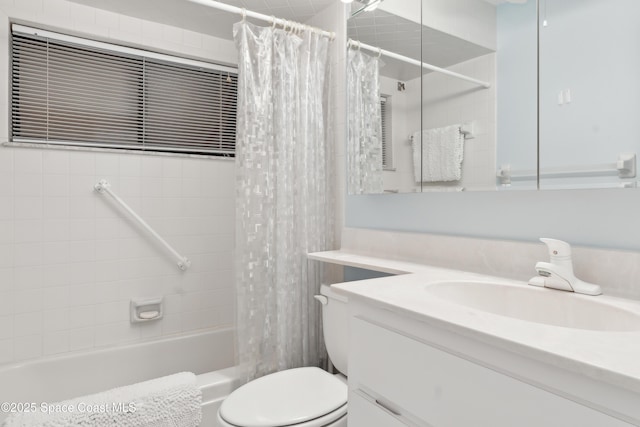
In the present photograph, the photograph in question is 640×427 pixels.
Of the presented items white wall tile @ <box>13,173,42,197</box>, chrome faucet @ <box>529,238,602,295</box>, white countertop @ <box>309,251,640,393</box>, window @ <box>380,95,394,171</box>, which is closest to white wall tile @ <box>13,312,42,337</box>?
white wall tile @ <box>13,173,42,197</box>

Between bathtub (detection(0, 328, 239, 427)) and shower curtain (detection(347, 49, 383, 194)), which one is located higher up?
shower curtain (detection(347, 49, 383, 194))

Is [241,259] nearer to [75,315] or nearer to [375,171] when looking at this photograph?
[375,171]

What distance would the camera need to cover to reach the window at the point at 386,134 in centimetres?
161

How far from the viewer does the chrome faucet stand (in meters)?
0.96

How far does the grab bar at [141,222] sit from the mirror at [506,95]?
1.32 metres

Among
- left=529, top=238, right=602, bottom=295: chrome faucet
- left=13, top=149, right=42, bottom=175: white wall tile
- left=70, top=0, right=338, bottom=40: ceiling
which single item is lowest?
left=529, top=238, right=602, bottom=295: chrome faucet

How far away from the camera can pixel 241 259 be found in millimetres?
1696

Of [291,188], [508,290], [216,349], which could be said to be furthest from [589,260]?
[216,349]

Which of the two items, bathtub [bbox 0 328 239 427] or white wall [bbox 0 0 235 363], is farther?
white wall [bbox 0 0 235 363]

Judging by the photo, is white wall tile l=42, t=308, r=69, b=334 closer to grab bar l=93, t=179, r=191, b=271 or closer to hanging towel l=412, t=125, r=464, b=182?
grab bar l=93, t=179, r=191, b=271

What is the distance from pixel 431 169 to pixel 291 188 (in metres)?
0.68

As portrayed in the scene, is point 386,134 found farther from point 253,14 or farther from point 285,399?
point 285,399

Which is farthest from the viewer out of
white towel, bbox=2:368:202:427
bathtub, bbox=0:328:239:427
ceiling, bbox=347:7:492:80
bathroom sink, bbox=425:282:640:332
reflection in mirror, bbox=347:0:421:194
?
bathtub, bbox=0:328:239:427

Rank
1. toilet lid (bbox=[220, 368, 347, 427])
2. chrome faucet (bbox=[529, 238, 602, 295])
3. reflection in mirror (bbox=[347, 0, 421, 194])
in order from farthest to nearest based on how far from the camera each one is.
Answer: reflection in mirror (bbox=[347, 0, 421, 194]) < toilet lid (bbox=[220, 368, 347, 427]) < chrome faucet (bbox=[529, 238, 602, 295])
